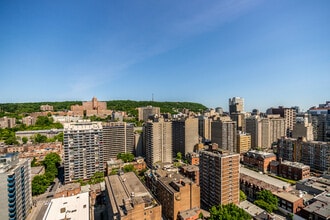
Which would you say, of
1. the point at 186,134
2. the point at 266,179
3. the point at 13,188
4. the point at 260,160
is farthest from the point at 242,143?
the point at 13,188

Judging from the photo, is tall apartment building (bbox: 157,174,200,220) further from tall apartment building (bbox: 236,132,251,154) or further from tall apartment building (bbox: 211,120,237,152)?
tall apartment building (bbox: 236,132,251,154)

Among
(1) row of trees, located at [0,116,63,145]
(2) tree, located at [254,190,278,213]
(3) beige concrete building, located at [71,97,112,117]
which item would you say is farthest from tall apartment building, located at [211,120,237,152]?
(3) beige concrete building, located at [71,97,112,117]

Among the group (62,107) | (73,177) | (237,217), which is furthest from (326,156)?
(62,107)

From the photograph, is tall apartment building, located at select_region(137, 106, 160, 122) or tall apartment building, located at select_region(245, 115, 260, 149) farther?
tall apartment building, located at select_region(137, 106, 160, 122)

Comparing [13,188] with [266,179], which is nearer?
[13,188]

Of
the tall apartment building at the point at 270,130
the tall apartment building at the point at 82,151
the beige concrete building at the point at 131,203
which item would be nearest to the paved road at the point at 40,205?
the tall apartment building at the point at 82,151

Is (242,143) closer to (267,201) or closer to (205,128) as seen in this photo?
(205,128)
